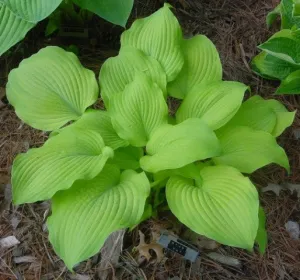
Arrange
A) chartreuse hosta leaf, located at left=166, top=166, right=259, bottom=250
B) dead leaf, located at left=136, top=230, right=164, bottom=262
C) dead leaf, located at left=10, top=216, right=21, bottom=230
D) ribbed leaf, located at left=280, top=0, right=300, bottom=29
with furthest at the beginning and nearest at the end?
ribbed leaf, located at left=280, top=0, right=300, bottom=29 < dead leaf, located at left=10, top=216, right=21, bottom=230 < dead leaf, located at left=136, top=230, right=164, bottom=262 < chartreuse hosta leaf, located at left=166, top=166, right=259, bottom=250

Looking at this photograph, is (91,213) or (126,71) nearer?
(91,213)

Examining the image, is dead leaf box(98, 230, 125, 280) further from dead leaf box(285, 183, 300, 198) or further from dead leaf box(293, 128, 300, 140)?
dead leaf box(293, 128, 300, 140)

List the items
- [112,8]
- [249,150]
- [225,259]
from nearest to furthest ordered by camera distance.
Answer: [249,150], [225,259], [112,8]

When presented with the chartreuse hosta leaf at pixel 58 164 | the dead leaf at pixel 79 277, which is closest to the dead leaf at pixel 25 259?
the dead leaf at pixel 79 277

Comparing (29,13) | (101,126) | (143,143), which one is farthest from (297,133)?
(29,13)

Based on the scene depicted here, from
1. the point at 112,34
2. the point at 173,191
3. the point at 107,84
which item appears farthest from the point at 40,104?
the point at 112,34

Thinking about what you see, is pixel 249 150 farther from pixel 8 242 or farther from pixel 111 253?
pixel 8 242

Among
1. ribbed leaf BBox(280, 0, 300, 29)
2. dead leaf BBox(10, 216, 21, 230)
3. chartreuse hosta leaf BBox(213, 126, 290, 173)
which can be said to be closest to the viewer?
chartreuse hosta leaf BBox(213, 126, 290, 173)

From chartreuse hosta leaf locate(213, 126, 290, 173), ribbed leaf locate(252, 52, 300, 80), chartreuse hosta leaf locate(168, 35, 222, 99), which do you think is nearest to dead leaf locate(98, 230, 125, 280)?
chartreuse hosta leaf locate(213, 126, 290, 173)
